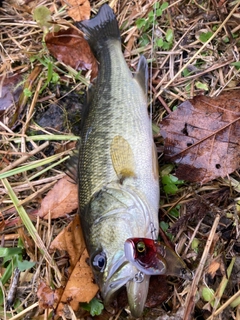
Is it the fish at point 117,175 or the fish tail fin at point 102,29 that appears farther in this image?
the fish tail fin at point 102,29

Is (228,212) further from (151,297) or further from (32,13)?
(32,13)

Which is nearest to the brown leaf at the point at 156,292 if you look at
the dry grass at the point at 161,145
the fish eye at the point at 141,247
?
the dry grass at the point at 161,145

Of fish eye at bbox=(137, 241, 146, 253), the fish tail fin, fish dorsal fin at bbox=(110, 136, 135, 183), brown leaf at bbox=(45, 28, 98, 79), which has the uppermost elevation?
the fish tail fin

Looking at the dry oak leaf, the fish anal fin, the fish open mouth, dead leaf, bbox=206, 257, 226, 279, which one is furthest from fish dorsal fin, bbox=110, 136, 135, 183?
dead leaf, bbox=206, 257, 226, 279

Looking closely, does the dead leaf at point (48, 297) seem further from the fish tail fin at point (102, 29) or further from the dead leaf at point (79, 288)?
the fish tail fin at point (102, 29)

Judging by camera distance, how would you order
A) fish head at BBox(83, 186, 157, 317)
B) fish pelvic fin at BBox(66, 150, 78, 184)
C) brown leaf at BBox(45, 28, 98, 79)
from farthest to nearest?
brown leaf at BBox(45, 28, 98, 79) → fish pelvic fin at BBox(66, 150, 78, 184) → fish head at BBox(83, 186, 157, 317)

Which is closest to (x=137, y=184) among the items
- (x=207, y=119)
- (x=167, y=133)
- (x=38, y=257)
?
(x=167, y=133)

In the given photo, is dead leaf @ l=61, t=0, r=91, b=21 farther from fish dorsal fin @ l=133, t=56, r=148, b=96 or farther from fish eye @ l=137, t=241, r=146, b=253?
fish eye @ l=137, t=241, r=146, b=253

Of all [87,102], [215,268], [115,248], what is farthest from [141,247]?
[87,102]
